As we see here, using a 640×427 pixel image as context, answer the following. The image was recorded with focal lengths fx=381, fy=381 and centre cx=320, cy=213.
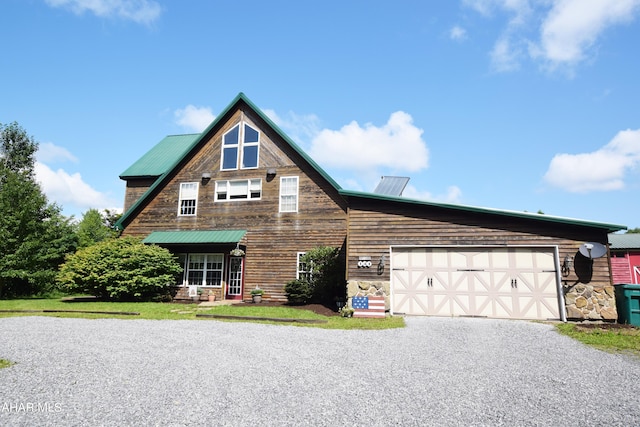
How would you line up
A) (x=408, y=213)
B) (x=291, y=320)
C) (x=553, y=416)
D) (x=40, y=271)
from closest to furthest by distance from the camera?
(x=553, y=416) → (x=291, y=320) → (x=408, y=213) → (x=40, y=271)

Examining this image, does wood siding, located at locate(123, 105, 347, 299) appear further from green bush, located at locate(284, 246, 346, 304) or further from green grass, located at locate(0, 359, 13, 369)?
green grass, located at locate(0, 359, 13, 369)

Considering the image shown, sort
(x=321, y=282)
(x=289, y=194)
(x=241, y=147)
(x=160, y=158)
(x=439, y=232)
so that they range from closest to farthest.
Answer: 1. (x=439, y=232)
2. (x=321, y=282)
3. (x=289, y=194)
4. (x=241, y=147)
5. (x=160, y=158)

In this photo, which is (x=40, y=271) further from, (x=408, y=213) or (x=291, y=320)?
→ (x=408, y=213)

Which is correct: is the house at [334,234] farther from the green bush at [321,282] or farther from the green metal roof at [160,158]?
the green bush at [321,282]

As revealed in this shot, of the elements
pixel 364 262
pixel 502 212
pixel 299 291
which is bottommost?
pixel 299 291

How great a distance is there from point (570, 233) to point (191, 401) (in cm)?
1322

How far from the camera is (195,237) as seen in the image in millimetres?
19281

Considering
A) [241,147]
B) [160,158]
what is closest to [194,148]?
[241,147]

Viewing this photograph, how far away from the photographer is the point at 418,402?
16.1 feet

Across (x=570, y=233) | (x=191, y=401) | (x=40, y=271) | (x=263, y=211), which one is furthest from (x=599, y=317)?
(x=40, y=271)

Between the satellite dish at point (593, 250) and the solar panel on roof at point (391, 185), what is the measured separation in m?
8.42

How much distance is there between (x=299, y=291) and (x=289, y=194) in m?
5.16

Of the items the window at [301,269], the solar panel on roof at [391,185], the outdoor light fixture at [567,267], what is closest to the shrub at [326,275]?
the window at [301,269]

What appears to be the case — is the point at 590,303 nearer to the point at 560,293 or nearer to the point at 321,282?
the point at 560,293
